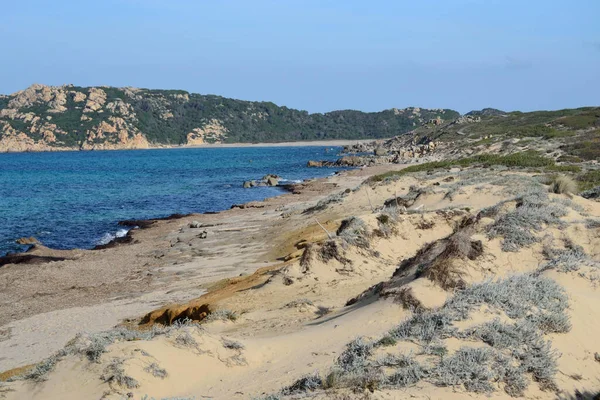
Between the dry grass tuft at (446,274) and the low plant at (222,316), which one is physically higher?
the dry grass tuft at (446,274)

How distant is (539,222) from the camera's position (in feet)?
44.4

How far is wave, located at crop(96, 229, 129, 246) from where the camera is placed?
3025 cm

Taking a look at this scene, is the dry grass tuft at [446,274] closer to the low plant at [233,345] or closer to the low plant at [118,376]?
the low plant at [233,345]

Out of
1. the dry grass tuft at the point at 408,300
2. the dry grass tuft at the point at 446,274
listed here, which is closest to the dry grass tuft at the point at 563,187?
the dry grass tuft at the point at 446,274

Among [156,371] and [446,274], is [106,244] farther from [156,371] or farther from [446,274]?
[156,371]

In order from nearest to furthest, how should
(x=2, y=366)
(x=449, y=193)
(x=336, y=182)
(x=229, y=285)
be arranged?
(x=2, y=366) → (x=229, y=285) → (x=449, y=193) → (x=336, y=182)

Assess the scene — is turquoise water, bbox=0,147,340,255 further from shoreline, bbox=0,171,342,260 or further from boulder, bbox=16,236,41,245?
shoreline, bbox=0,171,342,260

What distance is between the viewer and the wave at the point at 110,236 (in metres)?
30.3

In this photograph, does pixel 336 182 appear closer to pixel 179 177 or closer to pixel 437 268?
pixel 179 177

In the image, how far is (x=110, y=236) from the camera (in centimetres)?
3184

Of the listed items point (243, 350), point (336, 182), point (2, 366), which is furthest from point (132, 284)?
point (336, 182)

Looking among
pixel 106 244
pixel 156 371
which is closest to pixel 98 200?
pixel 106 244

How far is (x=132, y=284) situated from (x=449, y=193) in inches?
498

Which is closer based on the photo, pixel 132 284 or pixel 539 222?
pixel 539 222
